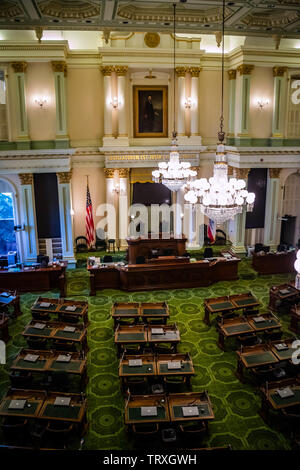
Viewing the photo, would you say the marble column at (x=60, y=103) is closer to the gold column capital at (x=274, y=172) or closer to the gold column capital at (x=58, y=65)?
the gold column capital at (x=58, y=65)

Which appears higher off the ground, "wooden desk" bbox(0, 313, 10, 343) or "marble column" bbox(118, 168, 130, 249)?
"marble column" bbox(118, 168, 130, 249)

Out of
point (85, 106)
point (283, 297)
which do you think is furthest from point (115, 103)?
point (283, 297)

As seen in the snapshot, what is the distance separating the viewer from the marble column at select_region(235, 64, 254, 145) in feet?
50.9

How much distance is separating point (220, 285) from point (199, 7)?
28.4 feet

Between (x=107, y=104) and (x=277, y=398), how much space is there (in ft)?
40.1

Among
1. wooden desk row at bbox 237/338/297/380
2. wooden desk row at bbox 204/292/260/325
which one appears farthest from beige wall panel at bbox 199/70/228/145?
wooden desk row at bbox 237/338/297/380

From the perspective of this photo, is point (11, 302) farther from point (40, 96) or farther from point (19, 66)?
point (19, 66)

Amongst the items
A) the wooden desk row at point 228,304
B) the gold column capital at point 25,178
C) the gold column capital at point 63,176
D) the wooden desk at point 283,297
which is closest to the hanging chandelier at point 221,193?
the wooden desk row at point 228,304

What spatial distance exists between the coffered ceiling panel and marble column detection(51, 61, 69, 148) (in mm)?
6077

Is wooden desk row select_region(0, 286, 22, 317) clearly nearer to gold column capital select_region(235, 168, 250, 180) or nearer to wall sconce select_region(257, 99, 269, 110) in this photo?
gold column capital select_region(235, 168, 250, 180)

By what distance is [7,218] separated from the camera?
15570mm

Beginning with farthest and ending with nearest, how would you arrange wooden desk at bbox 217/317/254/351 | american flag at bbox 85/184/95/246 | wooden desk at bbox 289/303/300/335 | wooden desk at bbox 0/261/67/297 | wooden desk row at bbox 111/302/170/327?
american flag at bbox 85/184/95/246, wooden desk at bbox 0/261/67/297, wooden desk at bbox 289/303/300/335, wooden desk row at bbox 111/302/170/327, wooden desk at bbox 217/317/254/351

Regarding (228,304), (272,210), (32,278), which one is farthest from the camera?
(272,210)

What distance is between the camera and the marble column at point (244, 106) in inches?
611
